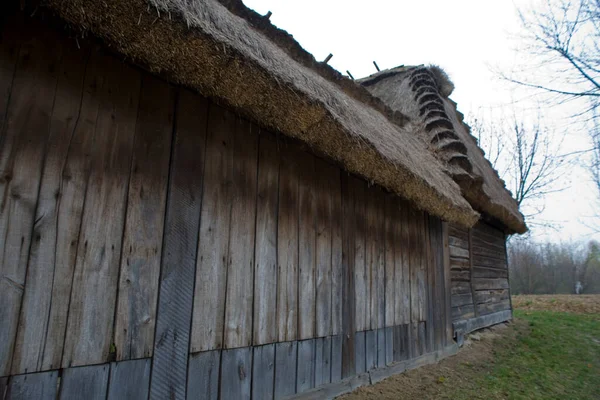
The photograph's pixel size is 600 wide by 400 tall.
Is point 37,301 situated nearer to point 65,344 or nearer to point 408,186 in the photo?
point 65,344

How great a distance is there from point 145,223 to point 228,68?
88 cm

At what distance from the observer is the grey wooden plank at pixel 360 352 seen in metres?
3.17

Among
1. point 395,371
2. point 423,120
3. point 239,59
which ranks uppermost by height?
point 423,120

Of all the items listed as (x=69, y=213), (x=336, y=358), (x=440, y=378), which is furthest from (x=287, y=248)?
(x=440, y=378)

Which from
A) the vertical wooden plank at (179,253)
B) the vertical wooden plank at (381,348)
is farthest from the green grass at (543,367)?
the vertical wooden plank at (179,253)

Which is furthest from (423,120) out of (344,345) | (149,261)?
(149,261)

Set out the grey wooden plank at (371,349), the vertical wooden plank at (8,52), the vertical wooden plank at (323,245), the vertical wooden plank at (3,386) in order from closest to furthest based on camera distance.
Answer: the vertical wooden plank at (3,386) < the vertical wooden plank at (8,52) < the vertical wooden plank at (323,245) < the grey wooden plank at (371,349)

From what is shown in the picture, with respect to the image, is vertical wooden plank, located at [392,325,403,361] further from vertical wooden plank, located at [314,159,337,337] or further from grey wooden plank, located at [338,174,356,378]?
vertical wooden plank, located at [314,159,337,337]

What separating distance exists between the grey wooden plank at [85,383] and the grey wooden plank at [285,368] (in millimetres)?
1105

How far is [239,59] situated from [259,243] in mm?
1135

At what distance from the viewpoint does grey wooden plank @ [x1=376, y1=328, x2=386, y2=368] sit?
345cm

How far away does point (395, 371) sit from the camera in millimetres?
3660

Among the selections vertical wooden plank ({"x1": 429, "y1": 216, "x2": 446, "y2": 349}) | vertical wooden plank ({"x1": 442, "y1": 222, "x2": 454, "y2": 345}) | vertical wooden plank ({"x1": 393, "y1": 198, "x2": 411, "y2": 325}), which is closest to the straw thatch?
vertical wooden plank ({"x1": 393, "y1": 198, "x2": 411, "y2": 325})

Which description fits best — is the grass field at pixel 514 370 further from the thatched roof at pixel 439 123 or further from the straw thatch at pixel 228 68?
the thatched roof at pixel 439 123
